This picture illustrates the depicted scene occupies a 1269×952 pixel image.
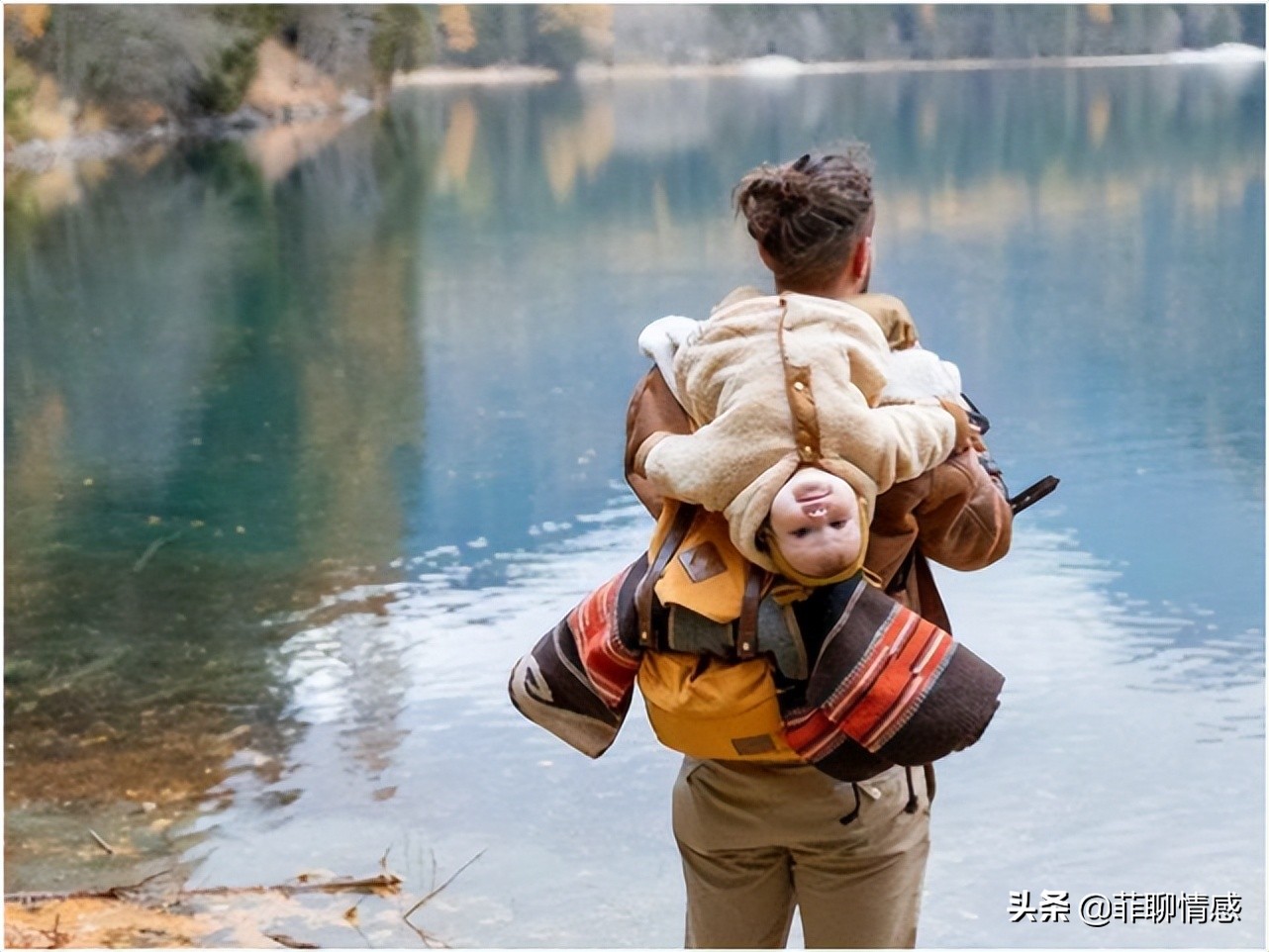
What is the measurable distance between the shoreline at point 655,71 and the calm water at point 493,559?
14.2 meters

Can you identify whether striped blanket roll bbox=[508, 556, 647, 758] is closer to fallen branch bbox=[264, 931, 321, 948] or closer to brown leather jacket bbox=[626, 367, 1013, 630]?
brown leather jacket bbox=[626, 367, 1013, 630]

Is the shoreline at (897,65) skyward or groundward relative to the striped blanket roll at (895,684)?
groundward

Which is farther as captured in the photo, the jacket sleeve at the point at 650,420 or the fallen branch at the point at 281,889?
the fallen branch at the point at 281,889

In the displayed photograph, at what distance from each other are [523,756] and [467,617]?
95 centimetres

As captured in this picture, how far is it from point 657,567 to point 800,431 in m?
0.23

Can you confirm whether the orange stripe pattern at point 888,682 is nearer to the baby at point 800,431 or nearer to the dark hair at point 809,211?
the baby at point 800,431

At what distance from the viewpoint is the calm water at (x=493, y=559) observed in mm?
3428

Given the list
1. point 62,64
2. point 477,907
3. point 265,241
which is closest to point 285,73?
point 62,64

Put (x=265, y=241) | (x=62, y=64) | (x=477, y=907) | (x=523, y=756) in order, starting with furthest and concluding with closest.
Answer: (x=62, y=64) → (x=265, y=241) → (x=523, y=756) → (x=477, y=907)

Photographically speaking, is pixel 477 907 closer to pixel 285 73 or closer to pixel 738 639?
pixel 738 639

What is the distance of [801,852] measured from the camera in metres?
1.99

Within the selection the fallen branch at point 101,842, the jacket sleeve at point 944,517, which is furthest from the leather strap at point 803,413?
the fallen branch at point 101,842

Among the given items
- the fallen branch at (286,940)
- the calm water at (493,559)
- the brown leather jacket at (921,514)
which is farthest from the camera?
the calm water at (493,559)

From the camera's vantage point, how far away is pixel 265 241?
13.9 metres
